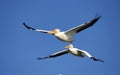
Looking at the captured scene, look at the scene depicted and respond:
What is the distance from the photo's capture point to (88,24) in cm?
3102

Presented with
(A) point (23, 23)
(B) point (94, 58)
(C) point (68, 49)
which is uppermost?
(A) point (23, 23)

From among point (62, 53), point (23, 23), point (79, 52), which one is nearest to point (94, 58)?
point (79, 52)

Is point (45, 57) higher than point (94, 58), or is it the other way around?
point (45, 57)

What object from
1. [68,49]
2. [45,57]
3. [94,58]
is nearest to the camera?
[94,58]

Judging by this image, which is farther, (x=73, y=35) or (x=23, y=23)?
(x=23, y=23)

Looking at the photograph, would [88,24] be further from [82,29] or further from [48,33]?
[48,33]

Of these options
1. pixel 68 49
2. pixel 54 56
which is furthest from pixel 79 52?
pixel 54 56

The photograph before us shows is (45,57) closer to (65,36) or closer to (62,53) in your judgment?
(62,53)

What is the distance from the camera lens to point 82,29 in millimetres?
31297

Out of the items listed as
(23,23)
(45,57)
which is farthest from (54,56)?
(23,23)

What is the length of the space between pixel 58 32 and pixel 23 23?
4339 mm

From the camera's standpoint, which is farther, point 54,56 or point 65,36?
point 54,56

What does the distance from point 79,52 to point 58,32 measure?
6.01ft

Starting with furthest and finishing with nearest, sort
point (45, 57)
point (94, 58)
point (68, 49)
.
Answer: point (45, 57) < point (68, 49) < point (94, 58)
